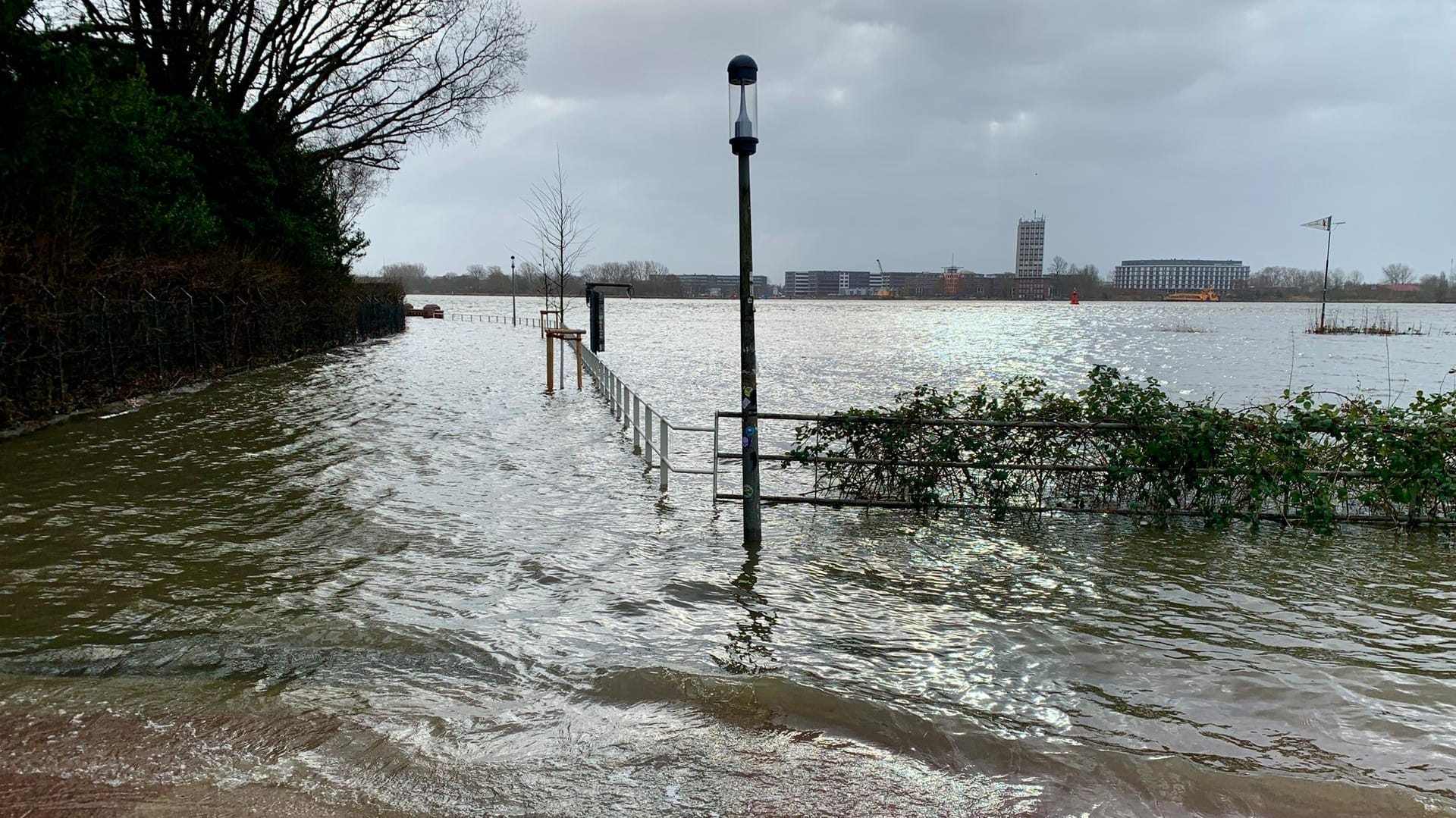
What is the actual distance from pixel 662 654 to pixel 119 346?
55.9 ft

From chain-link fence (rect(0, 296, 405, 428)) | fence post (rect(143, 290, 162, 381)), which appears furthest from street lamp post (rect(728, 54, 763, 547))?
fence post (rect(143, 290, 162, 381))

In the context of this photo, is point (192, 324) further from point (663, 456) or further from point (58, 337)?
point (663, 456)

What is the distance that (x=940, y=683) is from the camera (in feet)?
18.8

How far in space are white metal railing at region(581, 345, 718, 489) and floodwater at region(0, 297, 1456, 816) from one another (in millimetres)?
510

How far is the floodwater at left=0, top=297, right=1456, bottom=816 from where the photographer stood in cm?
432

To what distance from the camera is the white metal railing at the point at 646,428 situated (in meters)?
11.2

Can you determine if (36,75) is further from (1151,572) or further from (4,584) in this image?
(1151,572)

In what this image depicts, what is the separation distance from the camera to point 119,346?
17.9 m

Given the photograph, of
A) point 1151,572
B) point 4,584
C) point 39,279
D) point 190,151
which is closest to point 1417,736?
point 1151,572

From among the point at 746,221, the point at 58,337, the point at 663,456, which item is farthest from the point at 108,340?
the point at 746,221

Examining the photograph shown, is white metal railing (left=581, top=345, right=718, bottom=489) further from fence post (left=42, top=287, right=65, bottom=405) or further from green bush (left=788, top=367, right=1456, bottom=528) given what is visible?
fence post (left=42, top=287, right=65, bottom=405)

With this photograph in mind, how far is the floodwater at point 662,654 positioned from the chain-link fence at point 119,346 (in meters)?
2.71

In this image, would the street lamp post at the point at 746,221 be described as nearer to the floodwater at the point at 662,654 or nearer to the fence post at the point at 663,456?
the floodwater at the point at 662,654

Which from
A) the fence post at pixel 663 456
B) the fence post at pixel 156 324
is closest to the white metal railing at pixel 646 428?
the fence post at pixel 663 456
